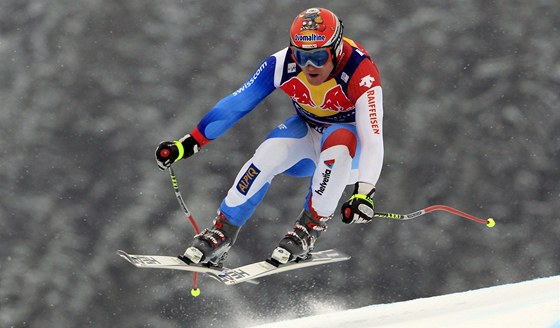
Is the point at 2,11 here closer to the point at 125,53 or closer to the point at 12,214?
the point at 125,53

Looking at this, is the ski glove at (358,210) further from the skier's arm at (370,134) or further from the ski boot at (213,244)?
the ski boot at (213,244)

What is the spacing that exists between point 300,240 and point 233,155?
335 cm

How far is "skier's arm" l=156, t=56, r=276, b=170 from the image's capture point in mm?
6840

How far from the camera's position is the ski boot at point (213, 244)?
22.4 ft

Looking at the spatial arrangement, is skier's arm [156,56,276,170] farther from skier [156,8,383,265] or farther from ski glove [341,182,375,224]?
ski glove [341,182,375,224]

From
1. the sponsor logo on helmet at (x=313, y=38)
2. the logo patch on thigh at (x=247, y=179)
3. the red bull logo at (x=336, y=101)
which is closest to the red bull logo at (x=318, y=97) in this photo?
the red bull logo at (x=336, y=101)

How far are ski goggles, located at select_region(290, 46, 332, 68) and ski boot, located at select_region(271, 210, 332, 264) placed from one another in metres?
1.27

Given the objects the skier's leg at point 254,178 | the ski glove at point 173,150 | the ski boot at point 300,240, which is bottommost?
the ski boot at point 300,240

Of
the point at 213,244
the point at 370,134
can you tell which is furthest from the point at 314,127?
the point at 213,244

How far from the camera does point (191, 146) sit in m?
6.96

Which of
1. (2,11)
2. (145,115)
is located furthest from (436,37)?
(2,11)

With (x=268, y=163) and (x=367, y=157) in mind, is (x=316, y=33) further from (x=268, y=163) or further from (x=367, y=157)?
(x=268, y=163)

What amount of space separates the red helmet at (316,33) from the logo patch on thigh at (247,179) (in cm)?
104

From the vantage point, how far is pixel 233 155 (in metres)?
10.2
